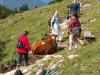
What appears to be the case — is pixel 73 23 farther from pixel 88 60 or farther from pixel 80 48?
pixel 88 60

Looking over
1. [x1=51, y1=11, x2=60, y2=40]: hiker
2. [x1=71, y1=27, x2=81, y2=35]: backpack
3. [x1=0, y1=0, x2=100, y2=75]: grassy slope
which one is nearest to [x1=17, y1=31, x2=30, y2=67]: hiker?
[x1=0, y1=0, x2=100, y2=75]: grassy slope

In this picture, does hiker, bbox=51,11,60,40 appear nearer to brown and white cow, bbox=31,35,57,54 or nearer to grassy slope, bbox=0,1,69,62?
brown and white cow, bbox=31,35,57,54

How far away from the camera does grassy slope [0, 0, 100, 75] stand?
19.7 m

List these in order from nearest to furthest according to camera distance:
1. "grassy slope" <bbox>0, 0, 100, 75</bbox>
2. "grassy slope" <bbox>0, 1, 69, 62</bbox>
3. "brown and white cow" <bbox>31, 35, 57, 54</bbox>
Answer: "grassy slope" <bbox>0, 0, 100, 75</bbox>
"brown and white cow" <bbox>31, 35, 57, 54</bbox>
"grassy slope" <bbox>0, 1, 69, 62</bbox>

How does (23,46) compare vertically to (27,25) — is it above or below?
below

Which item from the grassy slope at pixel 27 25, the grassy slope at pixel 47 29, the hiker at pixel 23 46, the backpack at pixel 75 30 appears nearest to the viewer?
the grassy slope at pixel 47 29

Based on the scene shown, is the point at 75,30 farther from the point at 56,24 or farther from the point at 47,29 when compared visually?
the point at 47,29

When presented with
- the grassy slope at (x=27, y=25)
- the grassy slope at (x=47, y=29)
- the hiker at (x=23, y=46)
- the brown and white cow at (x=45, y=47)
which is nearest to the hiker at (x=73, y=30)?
the grassy slope at (x=47, y=29)

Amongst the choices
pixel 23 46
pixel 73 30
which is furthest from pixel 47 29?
pixel 23 46

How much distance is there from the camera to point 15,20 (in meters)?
44.1

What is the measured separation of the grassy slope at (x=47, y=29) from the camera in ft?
64.5

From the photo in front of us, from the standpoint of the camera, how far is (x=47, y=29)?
34750mm

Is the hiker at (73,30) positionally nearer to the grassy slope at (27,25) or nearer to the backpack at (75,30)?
the backpack at (75,30)

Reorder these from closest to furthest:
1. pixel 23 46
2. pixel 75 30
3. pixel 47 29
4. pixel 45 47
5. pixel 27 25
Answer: pixel 23 46
pixel 75 30
pixel 45 47
pixel 47 29
pixel 27 25
